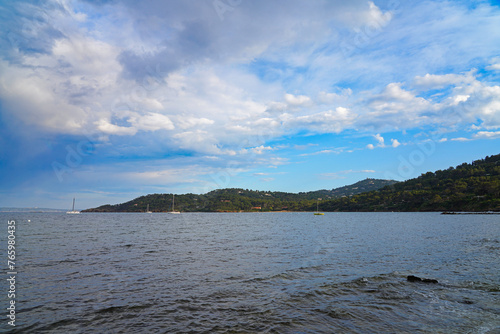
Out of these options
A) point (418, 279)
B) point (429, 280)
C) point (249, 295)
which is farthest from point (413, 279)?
point (249, 295)

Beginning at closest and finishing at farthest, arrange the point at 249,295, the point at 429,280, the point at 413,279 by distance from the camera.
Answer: the point at 249,295
the point at 429,280
the point at 413,279

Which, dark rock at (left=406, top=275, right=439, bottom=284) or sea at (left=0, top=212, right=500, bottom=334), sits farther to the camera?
dark rock at (left=406, top=275, right=439, bottom=284)

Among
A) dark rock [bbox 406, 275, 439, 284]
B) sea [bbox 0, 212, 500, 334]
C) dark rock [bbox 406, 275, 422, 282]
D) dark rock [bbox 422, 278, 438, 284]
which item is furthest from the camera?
dark rock [bbox 406, 275, 422, 282]

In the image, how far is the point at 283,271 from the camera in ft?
76.5

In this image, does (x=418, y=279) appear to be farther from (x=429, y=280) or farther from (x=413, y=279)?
(x=429, y=280)

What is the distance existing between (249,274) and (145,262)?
11.7m

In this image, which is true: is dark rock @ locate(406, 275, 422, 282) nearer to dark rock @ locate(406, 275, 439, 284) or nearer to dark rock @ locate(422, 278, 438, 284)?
dark rock @ locate(406, 275, 439, 284)

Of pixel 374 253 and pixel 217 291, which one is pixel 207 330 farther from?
pixel 374 253

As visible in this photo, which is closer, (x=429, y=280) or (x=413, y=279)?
(x=429, y=280)

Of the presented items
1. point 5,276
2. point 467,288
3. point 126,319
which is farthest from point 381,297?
point 5,276

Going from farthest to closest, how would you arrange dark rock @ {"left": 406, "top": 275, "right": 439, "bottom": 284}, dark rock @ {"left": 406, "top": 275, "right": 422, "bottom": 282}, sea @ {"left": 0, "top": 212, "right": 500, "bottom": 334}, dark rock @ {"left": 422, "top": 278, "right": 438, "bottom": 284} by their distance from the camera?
dark rock @ {"left": 406, "top": 275, "right": 422, "bottom": 282} → dark rock @ {"left": 406, "top": 275, "right": 439, "bottom": 284} → dark rock @ {"left": 422, "top": 278, "right": 438, "bottom": 284} → sea @ {"left": 0, "top": 212, "right": 500, "bottom": 334}

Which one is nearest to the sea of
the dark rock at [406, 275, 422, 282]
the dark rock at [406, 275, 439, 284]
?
the dark rock at [406, 275, 439, 284]

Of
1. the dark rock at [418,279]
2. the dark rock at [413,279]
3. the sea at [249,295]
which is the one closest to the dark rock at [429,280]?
the dark rock at [418,279]

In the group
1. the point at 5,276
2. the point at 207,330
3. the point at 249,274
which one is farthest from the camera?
the point at 249,274
